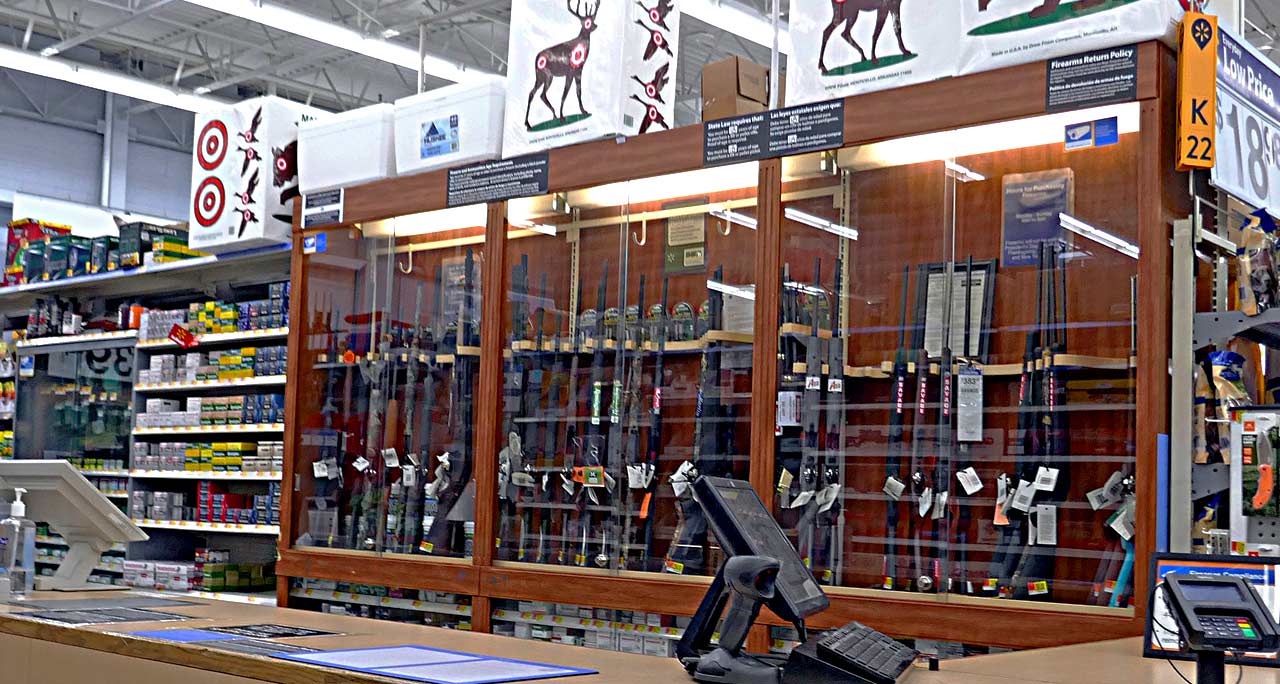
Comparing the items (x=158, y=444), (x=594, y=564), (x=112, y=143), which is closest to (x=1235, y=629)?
(x=594, y=564)

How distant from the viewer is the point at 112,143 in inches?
658

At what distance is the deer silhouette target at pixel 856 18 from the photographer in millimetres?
4391

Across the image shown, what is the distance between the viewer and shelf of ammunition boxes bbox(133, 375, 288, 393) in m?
6.88

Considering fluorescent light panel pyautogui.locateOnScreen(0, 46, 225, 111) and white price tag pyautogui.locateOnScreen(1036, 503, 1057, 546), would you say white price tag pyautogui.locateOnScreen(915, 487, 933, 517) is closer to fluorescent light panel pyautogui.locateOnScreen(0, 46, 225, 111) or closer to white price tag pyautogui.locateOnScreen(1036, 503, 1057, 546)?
Result: white price tag pyautogui.locateOnScreen(1036, 503, 1057, 546)

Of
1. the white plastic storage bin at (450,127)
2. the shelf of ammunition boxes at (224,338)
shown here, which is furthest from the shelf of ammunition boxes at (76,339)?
the white plastic storage bin at (450,127)

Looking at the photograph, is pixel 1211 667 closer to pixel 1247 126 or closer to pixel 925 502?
pixel 925 502

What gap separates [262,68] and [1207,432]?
11708 mm

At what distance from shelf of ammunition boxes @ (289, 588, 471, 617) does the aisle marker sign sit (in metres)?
3.40

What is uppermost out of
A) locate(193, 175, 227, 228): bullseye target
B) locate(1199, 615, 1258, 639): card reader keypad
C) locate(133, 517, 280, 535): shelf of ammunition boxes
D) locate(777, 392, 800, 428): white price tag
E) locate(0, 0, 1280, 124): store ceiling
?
locate(0, 0, 1280, 124): store ceiling

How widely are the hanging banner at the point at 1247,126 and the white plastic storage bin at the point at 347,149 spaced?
3.62m

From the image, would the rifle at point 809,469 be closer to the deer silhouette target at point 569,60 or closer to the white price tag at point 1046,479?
the white price tag at point 1046,479

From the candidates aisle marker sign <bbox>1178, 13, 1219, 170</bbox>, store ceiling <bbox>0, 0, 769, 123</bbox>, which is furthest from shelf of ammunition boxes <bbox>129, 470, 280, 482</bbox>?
store ceiling <bbox>0, 0, 769, 123</bbox>

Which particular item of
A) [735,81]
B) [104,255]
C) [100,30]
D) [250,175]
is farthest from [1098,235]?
[100,30]

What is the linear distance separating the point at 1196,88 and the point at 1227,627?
7.48ft
